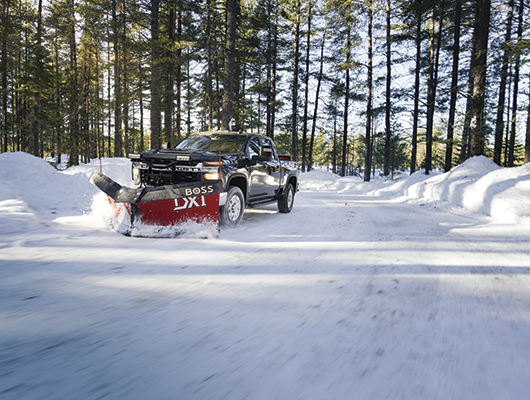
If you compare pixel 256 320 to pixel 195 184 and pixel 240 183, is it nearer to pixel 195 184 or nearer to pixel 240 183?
pixel 195 184

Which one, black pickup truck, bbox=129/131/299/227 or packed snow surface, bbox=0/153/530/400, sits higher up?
black pickup truck, bbox=129/131/299/227

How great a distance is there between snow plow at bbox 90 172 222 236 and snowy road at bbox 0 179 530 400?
35 cm

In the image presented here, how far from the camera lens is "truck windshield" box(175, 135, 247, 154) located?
21.2ft

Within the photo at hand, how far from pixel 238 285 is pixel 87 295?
1355 millimetres

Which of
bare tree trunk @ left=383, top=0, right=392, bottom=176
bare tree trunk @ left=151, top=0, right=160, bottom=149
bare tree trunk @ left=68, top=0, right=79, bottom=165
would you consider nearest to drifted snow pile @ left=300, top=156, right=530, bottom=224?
bare tree trunk @ left=383, top=0, right=392, bottom=176

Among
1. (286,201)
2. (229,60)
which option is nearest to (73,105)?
(229,60)

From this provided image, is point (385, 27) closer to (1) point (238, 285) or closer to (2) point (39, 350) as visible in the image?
(1) point (238, 285)

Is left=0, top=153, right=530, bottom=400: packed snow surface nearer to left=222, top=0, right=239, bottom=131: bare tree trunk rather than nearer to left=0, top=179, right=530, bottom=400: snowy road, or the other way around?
left=0, top=179, right=530, bottom=400: snowy road

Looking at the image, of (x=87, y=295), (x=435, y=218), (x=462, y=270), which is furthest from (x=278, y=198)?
(x=87, y=295)

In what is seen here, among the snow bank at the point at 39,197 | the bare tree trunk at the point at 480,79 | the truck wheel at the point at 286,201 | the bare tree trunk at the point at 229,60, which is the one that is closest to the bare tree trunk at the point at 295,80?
the bare tree trunk at the point at 229,60

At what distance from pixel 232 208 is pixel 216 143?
177 centimetres

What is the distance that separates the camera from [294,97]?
27781mm

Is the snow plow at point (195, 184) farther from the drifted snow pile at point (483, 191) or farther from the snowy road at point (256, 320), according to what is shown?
the drifted snow pile at point (483, 191)

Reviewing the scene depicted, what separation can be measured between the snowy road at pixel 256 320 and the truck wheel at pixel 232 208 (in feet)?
3.27
